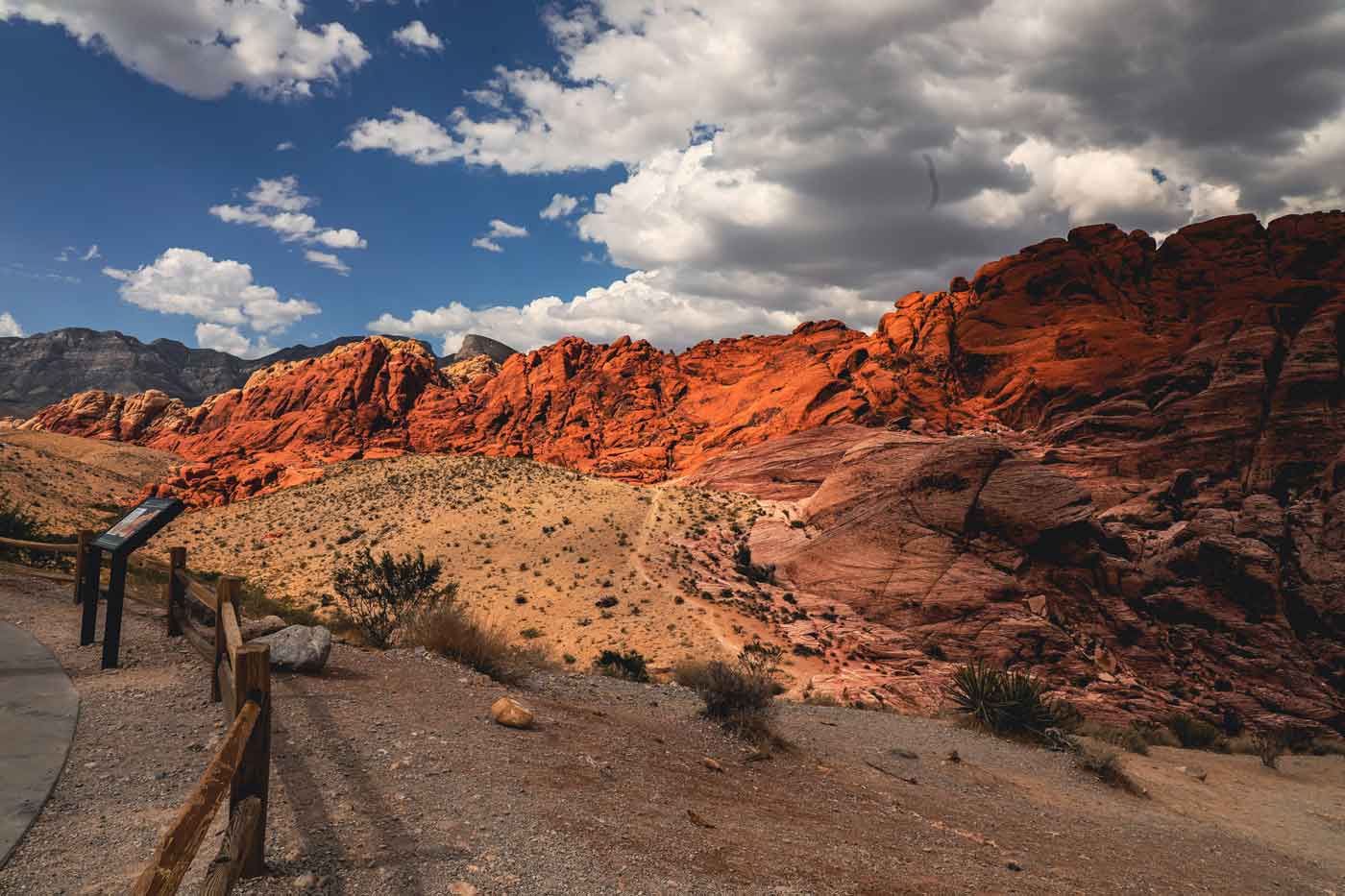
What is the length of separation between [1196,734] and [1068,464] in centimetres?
1569

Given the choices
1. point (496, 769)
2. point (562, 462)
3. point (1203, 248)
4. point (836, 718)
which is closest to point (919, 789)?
point (836, 718)

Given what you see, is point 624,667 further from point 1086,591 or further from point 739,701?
point 1086,591

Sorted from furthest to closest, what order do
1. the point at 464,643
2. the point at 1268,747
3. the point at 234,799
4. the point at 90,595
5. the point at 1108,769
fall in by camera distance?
1. the point at 1268,747
2. the point at 1108,769
3. the point at 464,643
4. the point at 90,595
5. the point at 234,799

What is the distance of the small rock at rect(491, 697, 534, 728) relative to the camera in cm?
753

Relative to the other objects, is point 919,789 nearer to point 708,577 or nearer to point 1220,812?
point 1220,812

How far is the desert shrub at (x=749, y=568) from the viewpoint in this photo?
26.0 m

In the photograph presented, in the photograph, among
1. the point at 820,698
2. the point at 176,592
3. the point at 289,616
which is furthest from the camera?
the point at 820,698

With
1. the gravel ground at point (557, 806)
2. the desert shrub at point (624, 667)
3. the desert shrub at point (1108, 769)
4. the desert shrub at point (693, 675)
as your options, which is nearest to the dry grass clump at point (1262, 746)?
the gravel ground at point (557, 806)

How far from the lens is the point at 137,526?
691 cm

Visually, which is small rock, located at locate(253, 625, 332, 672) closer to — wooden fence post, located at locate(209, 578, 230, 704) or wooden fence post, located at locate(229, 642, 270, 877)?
wooden fence post, located at locate(209, 578, 230, 704)

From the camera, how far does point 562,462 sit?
55906 millimetres

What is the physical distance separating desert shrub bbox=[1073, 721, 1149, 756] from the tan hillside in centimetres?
686

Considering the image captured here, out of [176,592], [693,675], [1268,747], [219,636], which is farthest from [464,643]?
[1268,747]

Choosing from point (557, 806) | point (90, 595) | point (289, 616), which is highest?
point (90, 595)
